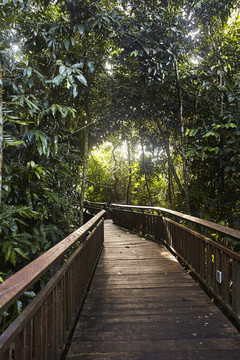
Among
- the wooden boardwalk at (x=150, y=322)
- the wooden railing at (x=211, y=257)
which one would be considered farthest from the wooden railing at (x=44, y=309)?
the wooden railing at (x=211, y=257)

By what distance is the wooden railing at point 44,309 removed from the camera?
978mm

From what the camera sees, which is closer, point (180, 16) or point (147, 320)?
point (147, 320)

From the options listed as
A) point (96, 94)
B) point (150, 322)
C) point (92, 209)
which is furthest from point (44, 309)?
point (92, 209)

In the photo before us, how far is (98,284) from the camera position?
3240mm

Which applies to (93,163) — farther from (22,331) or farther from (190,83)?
(22,331)

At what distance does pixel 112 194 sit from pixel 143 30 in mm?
10403

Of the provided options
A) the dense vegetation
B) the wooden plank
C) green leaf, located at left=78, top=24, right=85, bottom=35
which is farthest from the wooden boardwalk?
green leaf, located at left=78, top=24, right=85, bottom=35

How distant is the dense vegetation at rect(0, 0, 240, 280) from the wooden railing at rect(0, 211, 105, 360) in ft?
2.04

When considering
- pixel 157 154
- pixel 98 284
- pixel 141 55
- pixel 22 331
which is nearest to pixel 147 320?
pixel 98 284

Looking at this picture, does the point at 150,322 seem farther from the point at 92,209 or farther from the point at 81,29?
the point at 92,209

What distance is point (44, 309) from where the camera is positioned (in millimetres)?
1394

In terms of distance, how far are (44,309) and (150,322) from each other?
1.24m

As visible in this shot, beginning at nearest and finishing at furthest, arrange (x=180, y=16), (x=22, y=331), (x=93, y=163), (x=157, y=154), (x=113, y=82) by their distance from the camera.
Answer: (x=22, y=331) → (x=180, y=16) → (x=113, y=82) → (x=157, y=154) → (x=93, y=163)

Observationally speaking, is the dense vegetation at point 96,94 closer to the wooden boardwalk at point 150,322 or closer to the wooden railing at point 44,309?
the wooden railing at point 44,309
